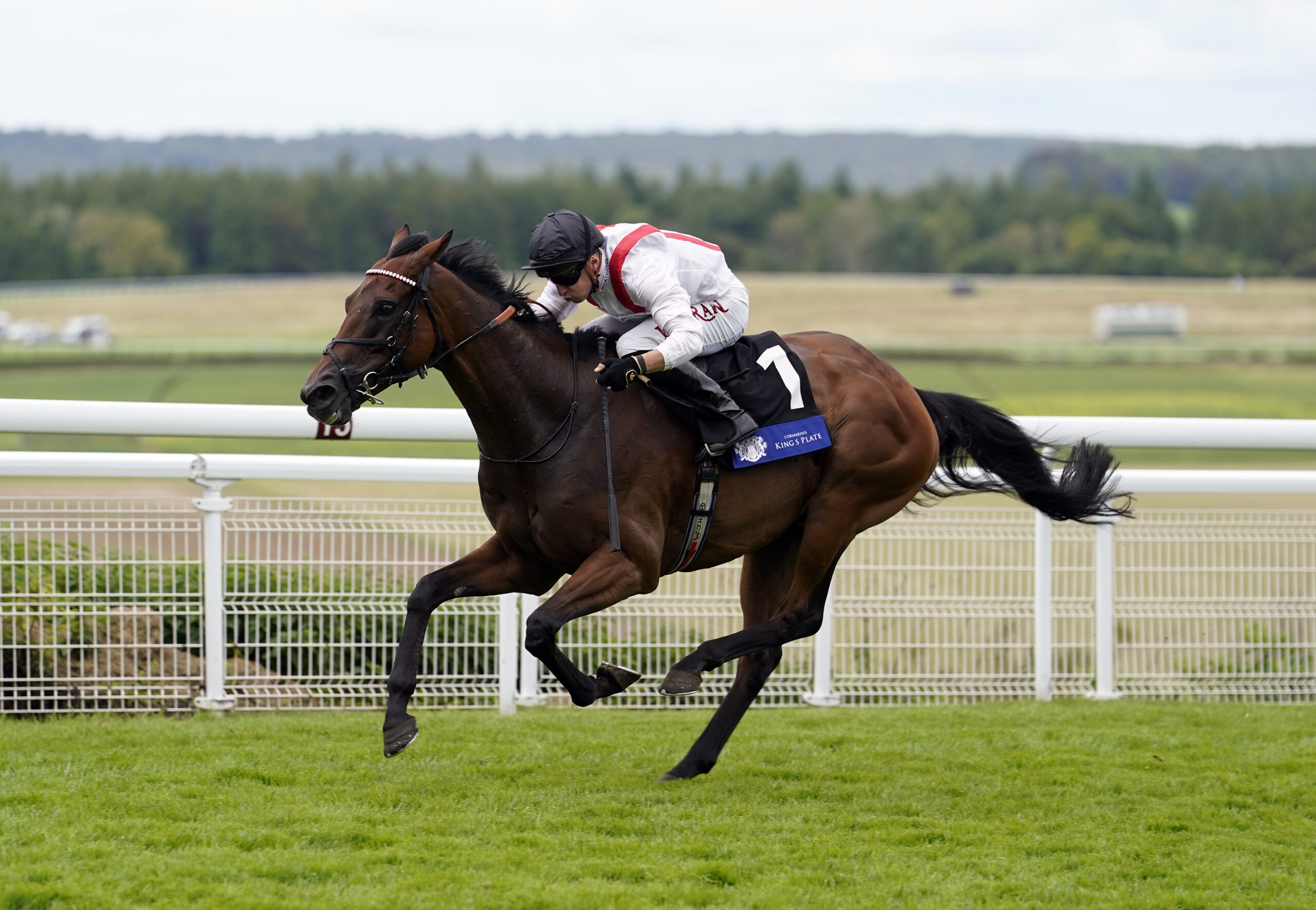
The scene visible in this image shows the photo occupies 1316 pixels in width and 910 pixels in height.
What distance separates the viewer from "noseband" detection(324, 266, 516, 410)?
3.90 meters

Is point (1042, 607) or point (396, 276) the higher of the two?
point (396, 276)

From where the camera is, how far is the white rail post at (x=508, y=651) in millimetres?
5617

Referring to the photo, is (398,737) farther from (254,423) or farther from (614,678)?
(254,423)

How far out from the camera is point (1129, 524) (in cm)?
596

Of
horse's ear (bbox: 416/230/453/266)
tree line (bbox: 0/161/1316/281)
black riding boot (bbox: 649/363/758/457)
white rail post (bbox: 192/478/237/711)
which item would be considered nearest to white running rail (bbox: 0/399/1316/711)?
white rail post (bbox: 192/478/237/711)

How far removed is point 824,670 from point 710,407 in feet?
6.25

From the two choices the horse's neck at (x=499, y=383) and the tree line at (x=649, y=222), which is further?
the tree line at (x=649, y=222)

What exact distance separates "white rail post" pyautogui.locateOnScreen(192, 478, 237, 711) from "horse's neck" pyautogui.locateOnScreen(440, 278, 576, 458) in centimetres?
156

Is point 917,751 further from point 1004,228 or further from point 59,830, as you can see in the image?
point 1004,228

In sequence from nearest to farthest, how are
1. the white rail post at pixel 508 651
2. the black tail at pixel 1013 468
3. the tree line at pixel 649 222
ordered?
the black tail at pixel 1013 468 → the white rail post at pixel 508 651 → the tree line at pixel 649 222

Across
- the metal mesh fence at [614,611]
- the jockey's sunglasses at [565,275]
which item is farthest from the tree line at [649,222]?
the jockey's sunglasses at [565,275]

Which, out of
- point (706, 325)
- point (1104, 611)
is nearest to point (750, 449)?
point (706, 325)

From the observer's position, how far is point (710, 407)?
4367 millimetres

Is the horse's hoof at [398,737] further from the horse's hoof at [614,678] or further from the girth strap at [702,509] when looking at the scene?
the girth strap at [702,509]
